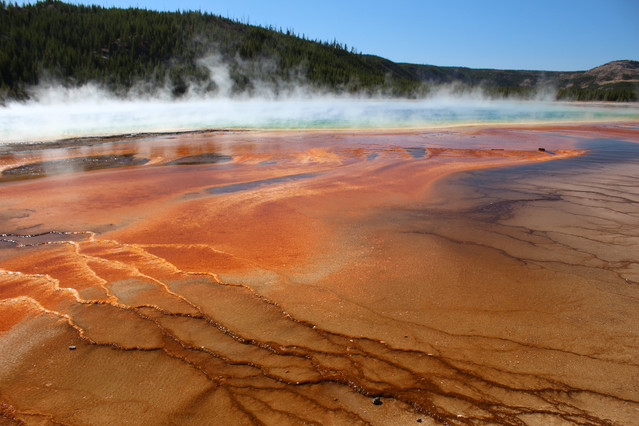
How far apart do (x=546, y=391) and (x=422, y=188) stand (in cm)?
518

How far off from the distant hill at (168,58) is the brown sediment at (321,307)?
42.1 m

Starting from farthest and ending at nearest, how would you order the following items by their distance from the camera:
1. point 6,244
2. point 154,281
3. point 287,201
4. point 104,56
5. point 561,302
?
1. point 104,56
2. point 287,201
3. point 6,244
4. point 154,281
5. point 561,302

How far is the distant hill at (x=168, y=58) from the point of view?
46031 mm

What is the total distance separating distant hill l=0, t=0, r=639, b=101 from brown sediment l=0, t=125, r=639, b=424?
42.1m

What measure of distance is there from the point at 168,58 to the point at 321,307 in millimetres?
65709

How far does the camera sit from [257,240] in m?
4.61

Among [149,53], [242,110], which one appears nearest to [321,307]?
[242,110]

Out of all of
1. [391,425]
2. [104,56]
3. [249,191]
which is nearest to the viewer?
[391,425]

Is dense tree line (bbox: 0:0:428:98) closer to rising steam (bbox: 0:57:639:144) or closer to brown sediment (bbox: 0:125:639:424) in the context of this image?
rising steam (bbox: 0:57:639:144)

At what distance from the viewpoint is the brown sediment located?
7.11 feet

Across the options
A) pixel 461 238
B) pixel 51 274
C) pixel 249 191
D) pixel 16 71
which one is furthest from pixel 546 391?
pixel 16 71

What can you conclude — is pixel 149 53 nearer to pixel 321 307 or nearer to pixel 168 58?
pixel 168 58

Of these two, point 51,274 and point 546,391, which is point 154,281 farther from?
point 546,391

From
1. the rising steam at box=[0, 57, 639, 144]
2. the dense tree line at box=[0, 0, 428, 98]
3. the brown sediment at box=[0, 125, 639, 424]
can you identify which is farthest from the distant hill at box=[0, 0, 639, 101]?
the brown sediment at box=[0, 125, 639, 424]
